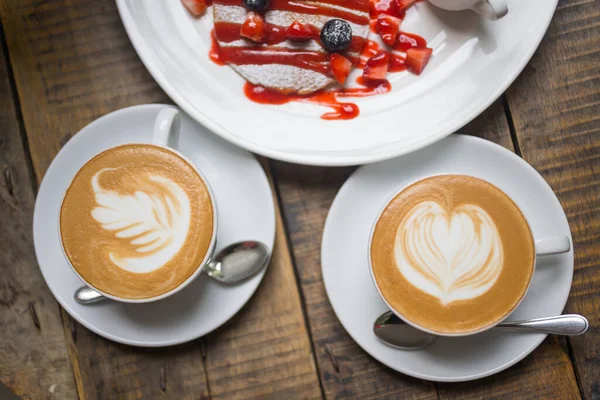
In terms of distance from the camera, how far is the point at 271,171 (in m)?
1.16

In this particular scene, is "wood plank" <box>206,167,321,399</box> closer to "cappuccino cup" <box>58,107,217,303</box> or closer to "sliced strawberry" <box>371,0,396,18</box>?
"cappuccino cup" <box>58,107,217,303</box>

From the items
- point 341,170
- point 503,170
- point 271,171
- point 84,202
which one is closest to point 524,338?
point 503,170

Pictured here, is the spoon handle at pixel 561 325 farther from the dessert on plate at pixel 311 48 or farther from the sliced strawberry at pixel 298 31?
the sliced strawberry at pixel 298 31

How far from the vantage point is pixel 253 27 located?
1158 millimetres

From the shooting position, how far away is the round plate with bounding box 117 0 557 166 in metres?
1.07

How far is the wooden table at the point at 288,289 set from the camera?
115cm

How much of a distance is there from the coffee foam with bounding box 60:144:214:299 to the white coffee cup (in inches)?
24.0

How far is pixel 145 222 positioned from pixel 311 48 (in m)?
0.52

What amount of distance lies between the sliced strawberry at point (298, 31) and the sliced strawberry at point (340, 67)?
78mm

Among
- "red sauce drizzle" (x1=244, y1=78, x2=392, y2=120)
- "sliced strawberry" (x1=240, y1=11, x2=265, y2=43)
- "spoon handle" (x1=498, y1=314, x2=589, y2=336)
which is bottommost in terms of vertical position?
"spoon handle" (x1=498, y1=314, x2=589, y2=336)

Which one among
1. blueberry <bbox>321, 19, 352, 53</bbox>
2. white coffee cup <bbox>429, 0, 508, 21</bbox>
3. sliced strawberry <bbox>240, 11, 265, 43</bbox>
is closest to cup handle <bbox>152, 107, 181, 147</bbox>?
sliced strawberry <bbox>240, 11, 265, 43</bbox>

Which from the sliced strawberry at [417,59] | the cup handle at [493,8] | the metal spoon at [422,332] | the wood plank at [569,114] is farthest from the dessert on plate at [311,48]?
the metal spoon at [422,332]

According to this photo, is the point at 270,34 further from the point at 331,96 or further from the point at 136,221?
the point at 136,221

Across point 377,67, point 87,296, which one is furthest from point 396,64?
point 87,296
